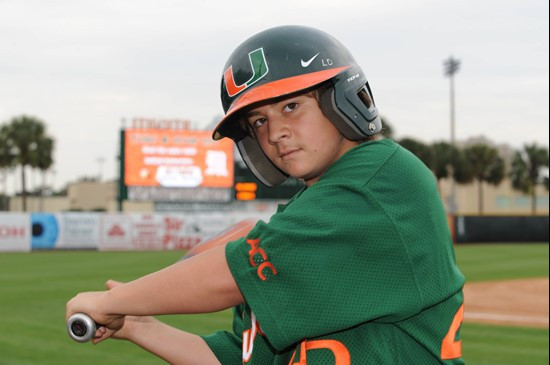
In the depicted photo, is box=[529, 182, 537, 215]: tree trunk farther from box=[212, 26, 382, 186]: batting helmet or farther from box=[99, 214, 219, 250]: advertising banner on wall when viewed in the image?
box=[212, 26, 382, 186]: batting helmet

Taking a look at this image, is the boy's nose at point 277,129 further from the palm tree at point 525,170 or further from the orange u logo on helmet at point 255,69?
the palm tree at point 525,170

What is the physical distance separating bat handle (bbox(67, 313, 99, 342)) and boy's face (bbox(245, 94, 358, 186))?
22.7 inches

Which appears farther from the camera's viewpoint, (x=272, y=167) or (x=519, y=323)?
(x=519, y=323)

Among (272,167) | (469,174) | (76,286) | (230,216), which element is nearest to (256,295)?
(272,167)

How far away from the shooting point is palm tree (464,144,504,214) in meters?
67.1

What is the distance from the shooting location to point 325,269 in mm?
1396

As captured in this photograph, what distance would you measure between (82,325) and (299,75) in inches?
29.0

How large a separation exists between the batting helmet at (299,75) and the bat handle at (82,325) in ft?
1.82

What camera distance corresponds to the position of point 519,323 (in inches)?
448

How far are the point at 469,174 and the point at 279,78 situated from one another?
67287 mm

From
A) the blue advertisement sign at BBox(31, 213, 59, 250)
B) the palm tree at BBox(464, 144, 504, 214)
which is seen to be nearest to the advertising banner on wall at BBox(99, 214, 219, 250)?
the blue advertisement sign at BBox(31, 213, 59, 250)

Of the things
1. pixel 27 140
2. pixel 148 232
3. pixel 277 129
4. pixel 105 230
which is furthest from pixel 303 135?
pixel 27 140

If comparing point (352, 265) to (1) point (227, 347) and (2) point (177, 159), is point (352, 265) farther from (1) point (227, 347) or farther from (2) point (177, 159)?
(2) point (177, 159)

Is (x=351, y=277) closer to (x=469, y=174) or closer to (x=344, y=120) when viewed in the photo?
(x=344, y=120)
